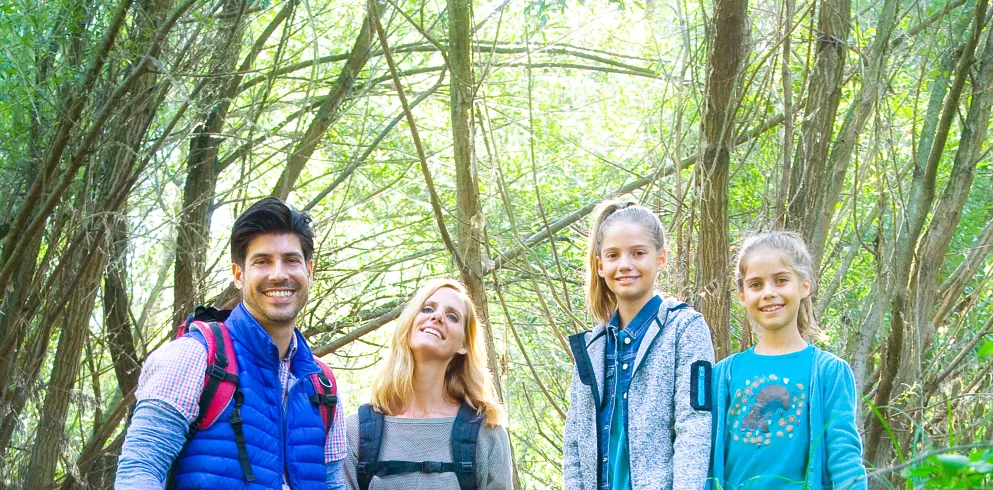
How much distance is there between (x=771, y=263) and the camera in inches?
100

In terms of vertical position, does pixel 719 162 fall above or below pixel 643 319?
above

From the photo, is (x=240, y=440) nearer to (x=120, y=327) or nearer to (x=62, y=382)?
(x=62, y=382)

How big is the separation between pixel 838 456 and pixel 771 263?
0.54 metres

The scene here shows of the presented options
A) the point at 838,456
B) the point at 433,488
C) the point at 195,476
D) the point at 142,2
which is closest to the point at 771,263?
the point at 838,456

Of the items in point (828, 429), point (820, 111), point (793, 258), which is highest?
point (820, 111)

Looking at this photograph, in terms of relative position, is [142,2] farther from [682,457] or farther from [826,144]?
[682,457]

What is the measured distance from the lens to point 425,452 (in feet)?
9.00

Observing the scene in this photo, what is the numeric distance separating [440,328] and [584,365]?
0.54 meters

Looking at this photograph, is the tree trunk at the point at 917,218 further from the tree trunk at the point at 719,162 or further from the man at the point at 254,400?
the man at the point at 254,400

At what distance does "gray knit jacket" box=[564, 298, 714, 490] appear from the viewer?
2316 millimetres

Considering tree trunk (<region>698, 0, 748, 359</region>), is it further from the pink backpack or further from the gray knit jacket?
the pink backpack

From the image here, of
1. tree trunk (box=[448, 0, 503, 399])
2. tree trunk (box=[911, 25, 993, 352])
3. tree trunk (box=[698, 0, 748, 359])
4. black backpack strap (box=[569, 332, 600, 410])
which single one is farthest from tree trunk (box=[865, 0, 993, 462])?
black backpack strap (box=[569, 332, 600, 410])

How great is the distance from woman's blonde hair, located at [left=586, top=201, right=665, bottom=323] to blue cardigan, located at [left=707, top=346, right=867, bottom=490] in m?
0.43

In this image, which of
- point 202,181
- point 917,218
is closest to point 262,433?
point 917,218
